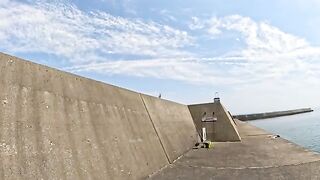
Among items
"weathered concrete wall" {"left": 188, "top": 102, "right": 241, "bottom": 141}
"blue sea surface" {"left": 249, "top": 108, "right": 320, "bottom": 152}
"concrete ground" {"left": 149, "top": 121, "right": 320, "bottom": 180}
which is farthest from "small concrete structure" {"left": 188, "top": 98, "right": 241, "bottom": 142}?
"concrete ground" {"left": 149, "top": 121, "right": 320, "bottom": 180}

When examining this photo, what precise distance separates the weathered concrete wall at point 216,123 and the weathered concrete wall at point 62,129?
15.2 m

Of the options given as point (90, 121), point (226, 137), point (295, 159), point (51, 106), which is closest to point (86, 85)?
point (90, 121)

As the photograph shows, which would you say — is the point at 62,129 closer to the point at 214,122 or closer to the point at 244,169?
the point at 244,169

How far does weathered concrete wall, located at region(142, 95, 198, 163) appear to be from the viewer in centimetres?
1554

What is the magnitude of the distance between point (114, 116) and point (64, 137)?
3.36m

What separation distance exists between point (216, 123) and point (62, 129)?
21.3 m

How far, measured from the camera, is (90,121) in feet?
29.9

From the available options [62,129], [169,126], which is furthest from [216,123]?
[62,129]

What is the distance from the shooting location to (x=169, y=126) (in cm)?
1830

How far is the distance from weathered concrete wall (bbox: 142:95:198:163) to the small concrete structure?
15.4ft

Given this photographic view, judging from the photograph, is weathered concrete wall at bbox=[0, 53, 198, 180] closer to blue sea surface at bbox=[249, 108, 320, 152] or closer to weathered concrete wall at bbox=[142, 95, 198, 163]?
weathered concrete wall at bbox=[142, 95, 198, 163]

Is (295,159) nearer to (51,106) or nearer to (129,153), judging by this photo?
(129,153)

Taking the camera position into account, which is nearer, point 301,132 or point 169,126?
point 169,126

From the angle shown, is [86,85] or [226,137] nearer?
[86,85]
